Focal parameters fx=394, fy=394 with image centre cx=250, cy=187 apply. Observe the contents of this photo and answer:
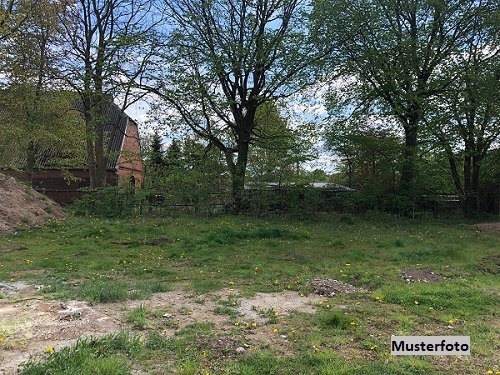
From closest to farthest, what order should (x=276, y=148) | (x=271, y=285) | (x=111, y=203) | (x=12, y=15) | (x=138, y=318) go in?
(x=138, y=318), (x=271, y=285), (x=12, y=15), (x=111, y=203), (x=276, y=148)

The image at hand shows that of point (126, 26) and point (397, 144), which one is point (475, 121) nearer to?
point (397, 144)

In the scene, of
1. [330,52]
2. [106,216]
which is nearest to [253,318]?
[106,216]

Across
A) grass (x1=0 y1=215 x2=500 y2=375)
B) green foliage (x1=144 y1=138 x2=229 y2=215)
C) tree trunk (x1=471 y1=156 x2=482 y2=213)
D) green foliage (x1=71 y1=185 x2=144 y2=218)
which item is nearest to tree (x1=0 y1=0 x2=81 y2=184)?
green foliage (x1=71 y1=185 x2=144 y2=218)

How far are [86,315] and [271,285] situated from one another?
299 cm

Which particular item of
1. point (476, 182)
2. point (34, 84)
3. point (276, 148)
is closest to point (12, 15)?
point (34, 84)

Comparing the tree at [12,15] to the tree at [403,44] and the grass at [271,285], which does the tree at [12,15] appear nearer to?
the grass at [271,285]

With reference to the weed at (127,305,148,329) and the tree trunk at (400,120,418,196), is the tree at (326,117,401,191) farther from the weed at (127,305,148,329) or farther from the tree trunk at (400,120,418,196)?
the weed at (127,305,148,329)

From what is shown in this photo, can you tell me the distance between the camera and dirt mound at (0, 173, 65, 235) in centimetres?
1326

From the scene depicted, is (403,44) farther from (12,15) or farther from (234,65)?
(12,15)

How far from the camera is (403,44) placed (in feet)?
54.4

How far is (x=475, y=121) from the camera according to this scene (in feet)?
59.8

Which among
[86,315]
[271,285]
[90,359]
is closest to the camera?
[90,359]

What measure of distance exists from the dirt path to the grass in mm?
140

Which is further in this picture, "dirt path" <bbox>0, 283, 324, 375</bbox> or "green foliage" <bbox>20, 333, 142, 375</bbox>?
"dirt path" <bbox>0, 283, 324, 375</bbox>
